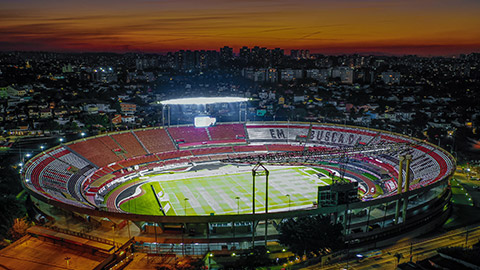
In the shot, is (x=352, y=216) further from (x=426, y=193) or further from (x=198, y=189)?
(x=198, y=189)

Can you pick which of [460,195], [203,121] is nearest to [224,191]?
[203,121]

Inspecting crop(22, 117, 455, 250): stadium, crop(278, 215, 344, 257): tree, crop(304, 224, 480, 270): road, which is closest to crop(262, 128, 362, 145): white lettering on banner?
crop(22, 117, 455, 250): stadium

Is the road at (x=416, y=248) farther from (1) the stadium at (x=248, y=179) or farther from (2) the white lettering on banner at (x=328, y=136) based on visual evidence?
(2) the white lettering on banner at (x=328, y=136)

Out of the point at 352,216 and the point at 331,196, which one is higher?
the point at 331,196

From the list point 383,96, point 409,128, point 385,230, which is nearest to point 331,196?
point 385,230

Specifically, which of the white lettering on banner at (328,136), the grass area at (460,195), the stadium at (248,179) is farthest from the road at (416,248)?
the white lettering on banner at (328,136)

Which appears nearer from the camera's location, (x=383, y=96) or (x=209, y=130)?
(x=209, y=130)
